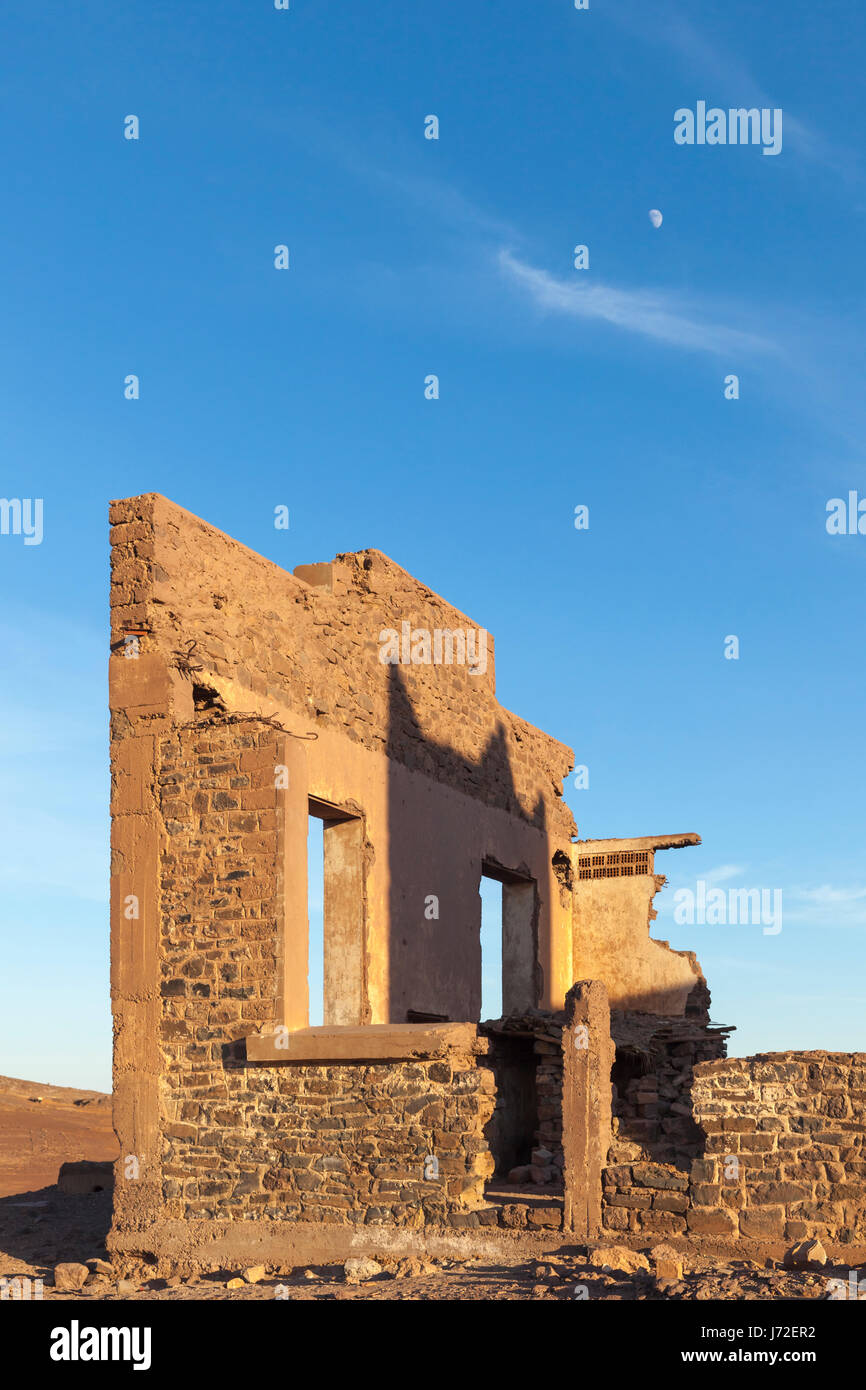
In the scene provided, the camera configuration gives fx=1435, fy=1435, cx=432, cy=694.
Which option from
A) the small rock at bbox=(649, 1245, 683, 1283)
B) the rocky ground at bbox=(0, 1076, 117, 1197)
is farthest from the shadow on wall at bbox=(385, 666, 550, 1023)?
the rocky ground at bbox=(0, 1076, 117, 1197)

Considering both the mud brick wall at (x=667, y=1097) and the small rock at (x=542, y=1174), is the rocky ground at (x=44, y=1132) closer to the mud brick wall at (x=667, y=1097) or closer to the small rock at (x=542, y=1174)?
the small rock at (x=542, y=1174)

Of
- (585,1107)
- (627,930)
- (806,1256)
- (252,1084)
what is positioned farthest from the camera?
(627,930)

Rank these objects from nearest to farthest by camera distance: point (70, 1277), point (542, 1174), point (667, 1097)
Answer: point (70, 1277) < point (542, 1174) < point (667, 1097)

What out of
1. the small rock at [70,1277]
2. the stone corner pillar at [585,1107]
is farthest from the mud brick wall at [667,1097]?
the small rock at [70,1277]

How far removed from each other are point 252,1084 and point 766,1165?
12.8ft

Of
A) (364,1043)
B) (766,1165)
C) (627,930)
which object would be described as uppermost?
(627,930)

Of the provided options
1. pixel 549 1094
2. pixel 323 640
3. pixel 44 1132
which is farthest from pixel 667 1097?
pixel 44 1132

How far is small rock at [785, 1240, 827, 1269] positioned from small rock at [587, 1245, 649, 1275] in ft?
3.11

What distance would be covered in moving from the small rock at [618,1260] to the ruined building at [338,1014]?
116 cm

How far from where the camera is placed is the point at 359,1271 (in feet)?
30.7

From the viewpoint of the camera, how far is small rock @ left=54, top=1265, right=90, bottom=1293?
418 inches

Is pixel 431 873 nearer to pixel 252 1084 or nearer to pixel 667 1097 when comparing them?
pixel 667 1097

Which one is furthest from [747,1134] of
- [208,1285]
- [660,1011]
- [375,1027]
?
[660,1011]

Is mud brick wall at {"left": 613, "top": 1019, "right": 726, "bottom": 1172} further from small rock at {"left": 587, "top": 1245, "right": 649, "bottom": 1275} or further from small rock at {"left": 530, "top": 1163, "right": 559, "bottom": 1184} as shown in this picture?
small rock at {"left": 587, "top": 1245, "right": 649, "bottom": 1275}
